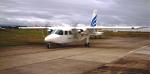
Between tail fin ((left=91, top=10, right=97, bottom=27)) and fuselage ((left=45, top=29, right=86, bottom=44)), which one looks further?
tail fin ((left=91, top=10, right=97, bottom=27))

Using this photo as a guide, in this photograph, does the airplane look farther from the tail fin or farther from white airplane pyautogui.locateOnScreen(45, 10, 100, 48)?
the tail fin

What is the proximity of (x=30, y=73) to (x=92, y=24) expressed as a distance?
24.2m

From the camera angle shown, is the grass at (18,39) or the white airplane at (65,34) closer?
the white airplane at (65,34)

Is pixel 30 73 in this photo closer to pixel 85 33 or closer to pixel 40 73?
pixel 40 73

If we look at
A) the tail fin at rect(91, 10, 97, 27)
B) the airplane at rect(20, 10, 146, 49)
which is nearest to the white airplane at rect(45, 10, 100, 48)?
the airplane at rect(20, 10, 146, 49)

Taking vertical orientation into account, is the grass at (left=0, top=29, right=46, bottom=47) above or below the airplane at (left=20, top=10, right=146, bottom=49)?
below

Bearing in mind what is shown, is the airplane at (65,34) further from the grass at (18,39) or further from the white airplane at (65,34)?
the grass at (18,39)

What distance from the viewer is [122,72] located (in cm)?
1066

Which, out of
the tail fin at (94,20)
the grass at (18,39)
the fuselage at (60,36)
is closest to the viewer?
the fuselage at (60,36)

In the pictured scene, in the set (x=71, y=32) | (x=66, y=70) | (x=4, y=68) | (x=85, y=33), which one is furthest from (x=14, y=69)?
(x=85, y=33)

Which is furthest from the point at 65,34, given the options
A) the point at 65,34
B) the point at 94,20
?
the point at 94,20

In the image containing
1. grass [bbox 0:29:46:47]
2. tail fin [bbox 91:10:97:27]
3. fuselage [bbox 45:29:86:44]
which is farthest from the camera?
tail fin [bbox 91:10:97:27]

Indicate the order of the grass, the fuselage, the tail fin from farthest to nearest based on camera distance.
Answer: the tail fin → the grass → the fuselage

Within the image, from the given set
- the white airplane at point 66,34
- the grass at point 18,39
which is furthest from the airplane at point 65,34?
the grass at point 18,39
